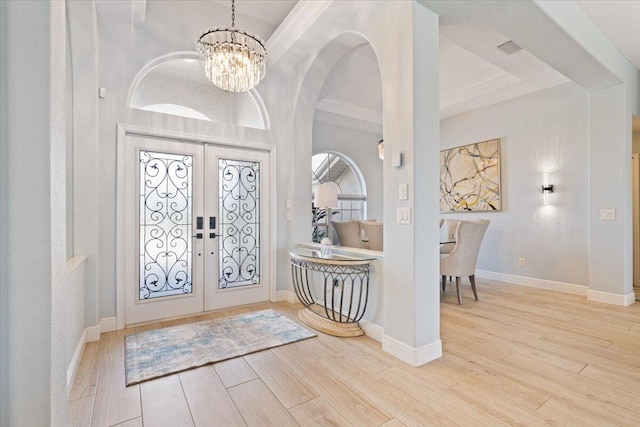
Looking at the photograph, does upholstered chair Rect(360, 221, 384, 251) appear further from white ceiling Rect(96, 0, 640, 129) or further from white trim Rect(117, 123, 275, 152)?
white ceiling Rect(96, 0, 640, 129)

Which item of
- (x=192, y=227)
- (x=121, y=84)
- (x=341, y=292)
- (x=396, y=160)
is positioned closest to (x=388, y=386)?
(x=341, y=292)

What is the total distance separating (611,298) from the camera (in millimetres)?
3871

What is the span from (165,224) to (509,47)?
4.48 meters

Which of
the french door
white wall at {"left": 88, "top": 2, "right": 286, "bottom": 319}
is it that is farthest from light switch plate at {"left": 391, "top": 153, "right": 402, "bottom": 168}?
white wall at {"left": 88, "top": 2, "right": 286, "bottom": 319}

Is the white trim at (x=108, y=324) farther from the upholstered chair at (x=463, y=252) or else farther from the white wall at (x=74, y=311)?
the upholstered chair at (x=463, y=252)

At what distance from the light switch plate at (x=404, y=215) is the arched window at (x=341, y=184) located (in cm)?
373

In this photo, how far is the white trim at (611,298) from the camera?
12.5ft

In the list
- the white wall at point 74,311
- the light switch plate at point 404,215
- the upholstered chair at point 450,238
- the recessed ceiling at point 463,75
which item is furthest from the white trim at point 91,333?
the upholstered chair at point 450,238

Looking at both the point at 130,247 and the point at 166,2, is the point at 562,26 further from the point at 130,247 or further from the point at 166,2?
the point at 130,247

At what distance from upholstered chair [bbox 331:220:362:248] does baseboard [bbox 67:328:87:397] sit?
3104 millimetres

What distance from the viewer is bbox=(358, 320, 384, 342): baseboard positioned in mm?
2768

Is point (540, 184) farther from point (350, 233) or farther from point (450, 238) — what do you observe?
point (350, 233)

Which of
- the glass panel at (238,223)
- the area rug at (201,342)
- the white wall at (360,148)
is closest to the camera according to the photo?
the area rug at (201,342)

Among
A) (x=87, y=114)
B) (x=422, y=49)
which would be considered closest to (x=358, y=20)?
(x=422, y=49)
